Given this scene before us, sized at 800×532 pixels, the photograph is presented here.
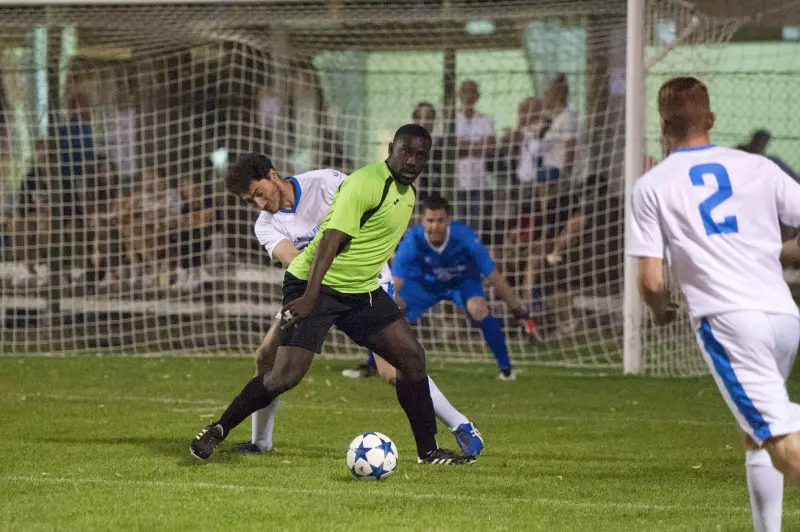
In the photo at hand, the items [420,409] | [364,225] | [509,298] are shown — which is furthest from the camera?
[509,298]

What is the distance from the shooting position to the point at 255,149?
16.7 meters

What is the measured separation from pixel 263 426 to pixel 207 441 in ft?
2.18

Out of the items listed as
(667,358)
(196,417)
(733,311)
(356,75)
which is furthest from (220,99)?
(733,311)

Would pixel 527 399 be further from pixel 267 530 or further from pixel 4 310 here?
pixel 4 310

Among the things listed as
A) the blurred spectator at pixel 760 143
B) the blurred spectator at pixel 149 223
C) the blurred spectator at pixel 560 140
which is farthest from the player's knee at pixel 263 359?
the blurred spectator at pixel 560 140

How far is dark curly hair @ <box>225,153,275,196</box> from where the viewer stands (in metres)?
7.89

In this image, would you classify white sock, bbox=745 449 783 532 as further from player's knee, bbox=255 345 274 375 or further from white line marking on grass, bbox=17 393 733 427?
A: white line marking on grass, bbox=17 393 733 427

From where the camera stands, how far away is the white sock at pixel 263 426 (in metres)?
8.20

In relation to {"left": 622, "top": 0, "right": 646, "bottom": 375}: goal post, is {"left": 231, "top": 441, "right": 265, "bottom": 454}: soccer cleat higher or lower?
lower

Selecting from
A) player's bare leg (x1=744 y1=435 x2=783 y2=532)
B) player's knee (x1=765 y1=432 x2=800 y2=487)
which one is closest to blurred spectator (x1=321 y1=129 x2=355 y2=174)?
player's bare leg (x1=744 y1=435 x2=783 y2=532)

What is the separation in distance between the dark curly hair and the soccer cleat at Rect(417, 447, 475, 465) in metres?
1.84

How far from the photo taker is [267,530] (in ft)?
19.3

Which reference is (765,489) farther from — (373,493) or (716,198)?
(373,493)

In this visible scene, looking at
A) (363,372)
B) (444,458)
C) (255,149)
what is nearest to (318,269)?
(444,458)
